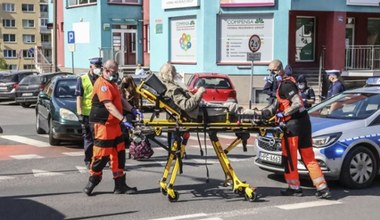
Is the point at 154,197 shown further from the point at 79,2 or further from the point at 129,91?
the point at 79,2

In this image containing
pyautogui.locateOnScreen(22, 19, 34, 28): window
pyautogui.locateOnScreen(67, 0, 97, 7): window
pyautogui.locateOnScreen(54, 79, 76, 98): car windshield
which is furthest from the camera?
pyautogui.locateOnScreen(22, 19, 34, 28): window

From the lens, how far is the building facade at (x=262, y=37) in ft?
81.3

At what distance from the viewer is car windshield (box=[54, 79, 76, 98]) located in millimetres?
12860

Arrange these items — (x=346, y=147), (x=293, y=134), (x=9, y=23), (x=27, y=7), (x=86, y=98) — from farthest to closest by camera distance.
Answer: (x=27, y=7) < (x=9, y=23) < (x=86, y=98) < (x=346, y=147) < (x=293, y=134)

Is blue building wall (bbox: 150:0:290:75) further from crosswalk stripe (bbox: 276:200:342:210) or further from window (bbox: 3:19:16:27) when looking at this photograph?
window (bbox: 3:19:16:27)

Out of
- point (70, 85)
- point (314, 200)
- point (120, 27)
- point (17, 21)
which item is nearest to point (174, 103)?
point (314, 200)

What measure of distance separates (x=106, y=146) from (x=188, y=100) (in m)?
1.33

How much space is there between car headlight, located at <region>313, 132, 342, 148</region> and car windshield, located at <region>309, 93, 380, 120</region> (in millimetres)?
728

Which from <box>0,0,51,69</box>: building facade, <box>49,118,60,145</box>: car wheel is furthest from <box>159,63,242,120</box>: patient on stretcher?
<box>0,0,51,69</box>: building facade

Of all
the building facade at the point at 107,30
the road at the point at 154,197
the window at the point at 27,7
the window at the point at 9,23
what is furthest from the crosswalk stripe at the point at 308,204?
the window at the point at 27,7

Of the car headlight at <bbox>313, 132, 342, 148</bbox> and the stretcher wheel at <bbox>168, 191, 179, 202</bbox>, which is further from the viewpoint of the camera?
the car headlight at <bbox>313, 132, 342, 148</bbox>

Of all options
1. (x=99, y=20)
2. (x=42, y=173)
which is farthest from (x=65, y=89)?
(x=99, y=20)

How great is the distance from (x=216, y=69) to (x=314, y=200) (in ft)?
59.9

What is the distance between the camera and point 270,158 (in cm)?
818
